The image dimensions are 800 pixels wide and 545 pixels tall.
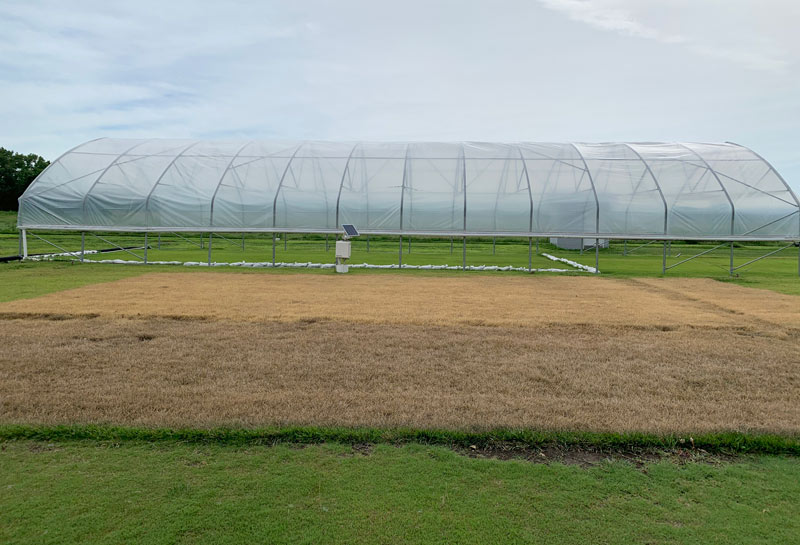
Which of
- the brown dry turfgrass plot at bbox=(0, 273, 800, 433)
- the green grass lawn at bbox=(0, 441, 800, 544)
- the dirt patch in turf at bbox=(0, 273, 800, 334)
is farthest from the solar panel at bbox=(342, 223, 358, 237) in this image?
the green grass lawn at bbox=(0, 441, 800, 544)

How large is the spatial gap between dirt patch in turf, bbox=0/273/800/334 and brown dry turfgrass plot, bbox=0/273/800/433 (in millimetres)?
99

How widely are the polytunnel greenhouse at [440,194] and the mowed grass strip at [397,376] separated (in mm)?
12237

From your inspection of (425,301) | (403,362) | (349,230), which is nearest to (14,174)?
(349,230)

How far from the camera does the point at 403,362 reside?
6996 mm

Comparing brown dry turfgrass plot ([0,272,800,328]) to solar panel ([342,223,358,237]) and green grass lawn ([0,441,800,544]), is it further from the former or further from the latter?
green grass lawn ([0,441,800,544])

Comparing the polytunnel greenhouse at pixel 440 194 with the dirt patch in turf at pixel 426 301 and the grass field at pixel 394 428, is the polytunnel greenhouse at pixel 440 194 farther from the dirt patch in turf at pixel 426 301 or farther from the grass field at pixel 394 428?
the grass field at pixel 394 428

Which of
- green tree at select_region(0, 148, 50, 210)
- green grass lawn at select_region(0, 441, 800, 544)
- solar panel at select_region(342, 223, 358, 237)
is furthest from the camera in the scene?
green tree at select_region(0, 148, 50, 210)

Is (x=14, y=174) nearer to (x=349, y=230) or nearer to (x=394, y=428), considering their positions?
(x=349, y=230)

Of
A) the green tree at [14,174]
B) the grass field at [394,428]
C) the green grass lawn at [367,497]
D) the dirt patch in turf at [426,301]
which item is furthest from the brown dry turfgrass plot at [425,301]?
the green tree at [14,174]

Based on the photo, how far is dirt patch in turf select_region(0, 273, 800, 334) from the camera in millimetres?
10195

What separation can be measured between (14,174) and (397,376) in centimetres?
6609

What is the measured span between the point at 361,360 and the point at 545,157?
18.0 m

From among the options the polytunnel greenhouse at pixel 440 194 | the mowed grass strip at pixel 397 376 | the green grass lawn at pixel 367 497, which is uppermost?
the polytunnel greenhouse at pixel 440 194

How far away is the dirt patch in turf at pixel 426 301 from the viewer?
10195mm
